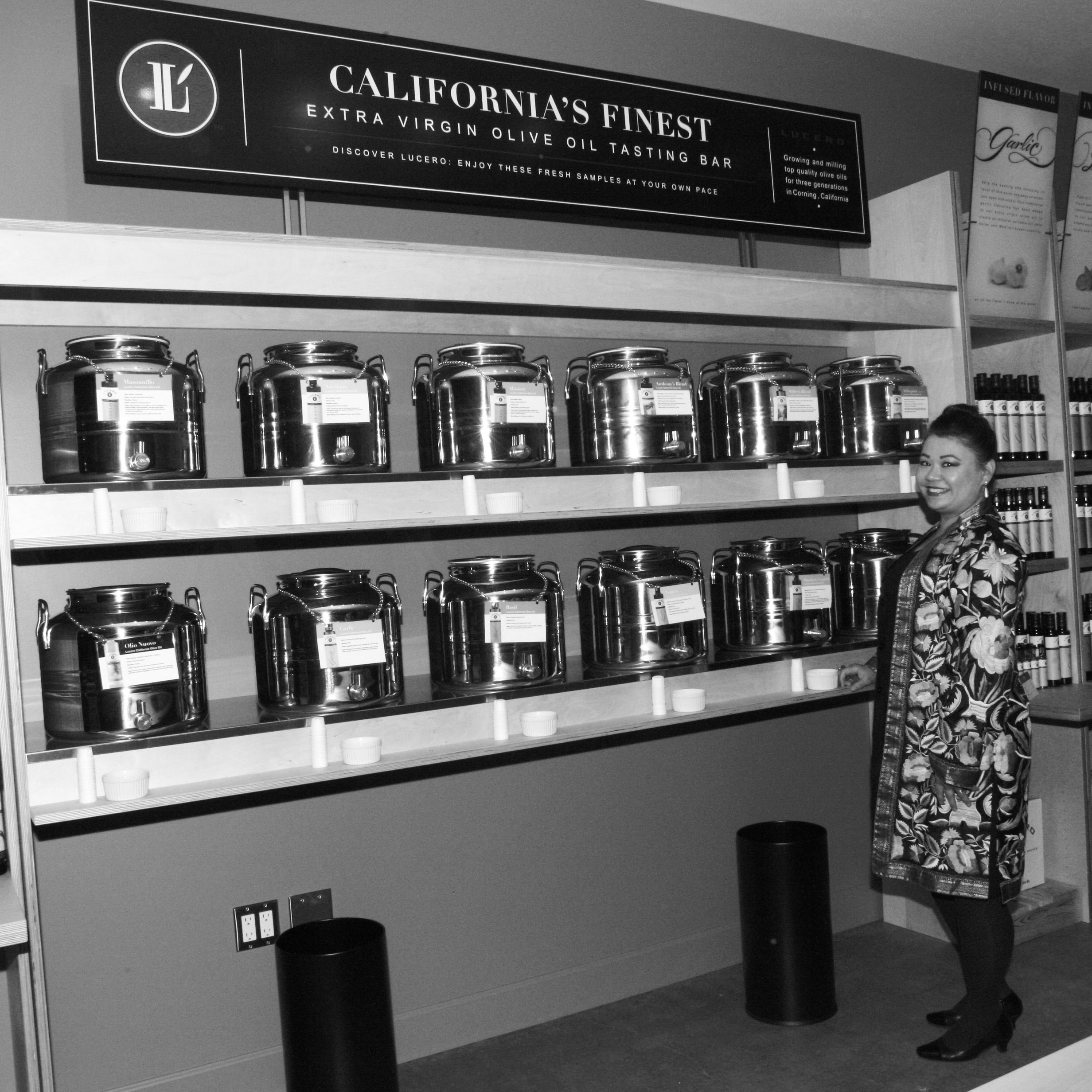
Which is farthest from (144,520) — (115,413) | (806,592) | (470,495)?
(806,592)

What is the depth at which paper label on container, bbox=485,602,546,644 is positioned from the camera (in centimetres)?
266

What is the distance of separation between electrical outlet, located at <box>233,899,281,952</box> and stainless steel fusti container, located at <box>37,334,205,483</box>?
1132 millimetres

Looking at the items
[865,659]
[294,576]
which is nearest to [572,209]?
[294,576]

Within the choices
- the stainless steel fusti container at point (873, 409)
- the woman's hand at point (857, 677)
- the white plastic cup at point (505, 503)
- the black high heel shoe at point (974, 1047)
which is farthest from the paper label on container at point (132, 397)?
the black high heel shoe at point (974, 1047)

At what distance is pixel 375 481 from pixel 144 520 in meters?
0.56

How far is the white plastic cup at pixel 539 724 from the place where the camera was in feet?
9.23

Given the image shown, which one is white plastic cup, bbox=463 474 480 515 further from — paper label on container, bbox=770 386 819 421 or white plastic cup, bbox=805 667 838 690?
white plastic cup, bbox=805 667 838 690

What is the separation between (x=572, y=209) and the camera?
2.96 m

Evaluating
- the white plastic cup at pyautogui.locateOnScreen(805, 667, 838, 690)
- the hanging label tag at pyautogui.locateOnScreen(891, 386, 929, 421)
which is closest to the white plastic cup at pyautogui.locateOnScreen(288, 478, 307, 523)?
the white plastic cup at pyautogui.locateOnScreen(805, 667, 838, 690)

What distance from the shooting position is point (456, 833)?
3.08 meters

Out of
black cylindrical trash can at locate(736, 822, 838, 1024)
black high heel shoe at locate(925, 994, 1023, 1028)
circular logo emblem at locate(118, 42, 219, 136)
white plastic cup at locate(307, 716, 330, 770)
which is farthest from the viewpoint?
black cylindrical trash can at locate(736, 822, 838, 1024)

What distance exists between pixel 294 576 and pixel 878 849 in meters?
1.58

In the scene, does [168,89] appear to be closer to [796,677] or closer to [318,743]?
[318,743]

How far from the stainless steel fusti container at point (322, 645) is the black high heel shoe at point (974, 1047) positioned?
161cm
